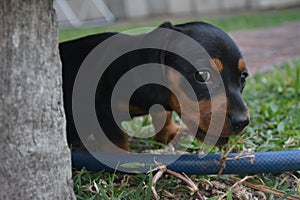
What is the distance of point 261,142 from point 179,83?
655 millimetres

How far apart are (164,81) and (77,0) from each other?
37.8ft

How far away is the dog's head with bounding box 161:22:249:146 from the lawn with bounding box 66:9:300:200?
0.18 metres

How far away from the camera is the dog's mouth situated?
228 centimetres

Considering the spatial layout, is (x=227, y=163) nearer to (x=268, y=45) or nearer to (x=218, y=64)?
(x=218, y=64)

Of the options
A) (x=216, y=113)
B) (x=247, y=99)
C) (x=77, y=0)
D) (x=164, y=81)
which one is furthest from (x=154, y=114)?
(x=77, y=0)

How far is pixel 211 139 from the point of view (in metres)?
2.29

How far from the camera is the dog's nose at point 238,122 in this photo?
2.13 meters

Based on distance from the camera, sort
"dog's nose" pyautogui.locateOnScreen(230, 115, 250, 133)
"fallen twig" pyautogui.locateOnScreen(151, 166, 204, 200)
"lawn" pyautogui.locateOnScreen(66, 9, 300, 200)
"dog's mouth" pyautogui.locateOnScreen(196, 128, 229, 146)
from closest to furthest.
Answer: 1. "fallen twig" pyautogui.locateOnScreen(151, 166, 204, 200)
2. "lawn" pyautogui.locateOnScreen(66, 9, 300, 200)
3. "dog's nose" pyautogui.locateOnScreen(230, 115, 250, 133)
4. "dog's mouth" pyautogui.locateOnScreen(196, 128, 229, 146)

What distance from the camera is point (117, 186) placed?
2066 mm

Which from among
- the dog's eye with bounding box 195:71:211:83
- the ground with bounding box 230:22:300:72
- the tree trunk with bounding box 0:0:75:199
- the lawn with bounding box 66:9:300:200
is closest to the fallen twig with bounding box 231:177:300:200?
the lawn with bounding box 66:9:300:200

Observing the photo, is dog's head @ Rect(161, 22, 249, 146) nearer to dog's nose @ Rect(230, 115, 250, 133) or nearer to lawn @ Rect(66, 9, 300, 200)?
dog's nose @ Rect(230, 115, 250, 133)

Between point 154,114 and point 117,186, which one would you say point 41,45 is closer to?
point 117,186

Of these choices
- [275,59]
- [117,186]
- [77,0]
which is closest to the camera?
[117,186]

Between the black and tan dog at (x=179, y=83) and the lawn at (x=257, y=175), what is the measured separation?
0.78ft
